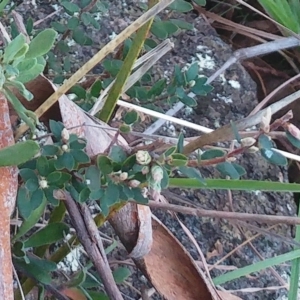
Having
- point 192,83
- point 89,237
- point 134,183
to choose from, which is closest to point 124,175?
point 134,183

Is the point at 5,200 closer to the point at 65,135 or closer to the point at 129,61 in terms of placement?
the point at 65,135

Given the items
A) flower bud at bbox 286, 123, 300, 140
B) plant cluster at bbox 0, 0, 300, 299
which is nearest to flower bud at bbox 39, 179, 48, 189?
plant cluster at bbox 0, 0, 300, 299

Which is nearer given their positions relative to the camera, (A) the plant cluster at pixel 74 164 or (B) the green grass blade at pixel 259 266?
(A) the plant cluster at pixel 74 164

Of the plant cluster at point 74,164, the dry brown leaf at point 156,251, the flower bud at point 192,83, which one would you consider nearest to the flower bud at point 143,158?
the plant cluster at point 74,164

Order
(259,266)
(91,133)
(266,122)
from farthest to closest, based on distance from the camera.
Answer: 1. (259,266)
2. (91,133)
3. (266,122)

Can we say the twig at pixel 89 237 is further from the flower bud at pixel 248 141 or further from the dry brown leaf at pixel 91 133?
the flower bud at pixel 248 141
